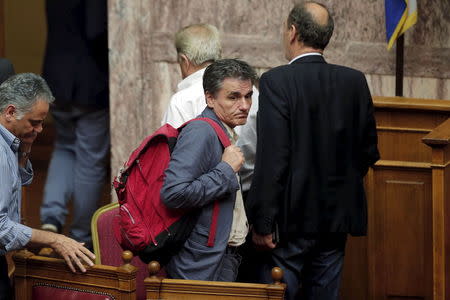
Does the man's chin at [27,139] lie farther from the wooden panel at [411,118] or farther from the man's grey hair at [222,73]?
the wooden panel at [411,118]

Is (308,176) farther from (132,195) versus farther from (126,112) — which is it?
(126,112)

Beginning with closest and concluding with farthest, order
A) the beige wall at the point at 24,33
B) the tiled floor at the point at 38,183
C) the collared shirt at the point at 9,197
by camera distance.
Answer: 1. the collared shirt at the point at 9,197
2. the tiled floor at the point at 38,183
3. the beige wall at the point at 24,33

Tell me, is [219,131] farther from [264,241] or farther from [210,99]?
[264,241]

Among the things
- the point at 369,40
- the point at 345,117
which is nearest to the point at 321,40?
the point at 345,117

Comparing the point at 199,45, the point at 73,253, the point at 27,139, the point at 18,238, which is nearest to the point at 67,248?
the point at 73,253

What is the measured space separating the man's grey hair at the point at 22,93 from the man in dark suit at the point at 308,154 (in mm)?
839

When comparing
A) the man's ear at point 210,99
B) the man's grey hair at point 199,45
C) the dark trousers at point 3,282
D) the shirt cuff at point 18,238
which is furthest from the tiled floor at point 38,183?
the man's ear at point 210,99

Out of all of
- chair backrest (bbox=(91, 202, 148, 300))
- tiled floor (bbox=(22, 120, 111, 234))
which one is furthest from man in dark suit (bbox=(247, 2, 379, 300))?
tiled floor (bbox=(22, 120, 111, 234))

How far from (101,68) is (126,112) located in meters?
0.30

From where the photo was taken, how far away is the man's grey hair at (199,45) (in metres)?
4.88

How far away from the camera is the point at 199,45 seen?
4.88 m

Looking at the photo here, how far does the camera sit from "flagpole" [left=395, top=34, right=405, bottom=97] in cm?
587

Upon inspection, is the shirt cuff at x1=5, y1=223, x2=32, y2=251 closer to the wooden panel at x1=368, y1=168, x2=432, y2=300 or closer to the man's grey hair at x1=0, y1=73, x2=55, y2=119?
the man's grey hair at x1=0, y1=73, x2=55, y2=119

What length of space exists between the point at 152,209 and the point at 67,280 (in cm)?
40
